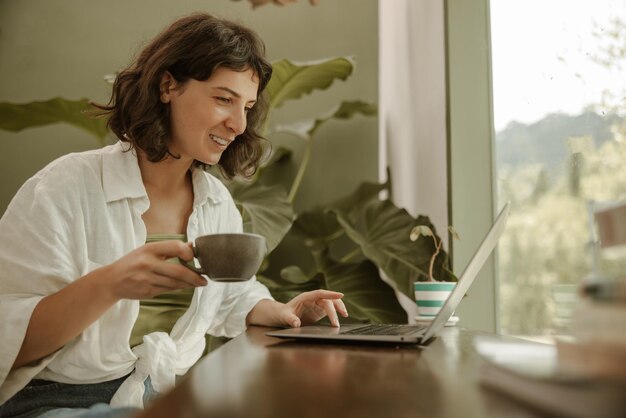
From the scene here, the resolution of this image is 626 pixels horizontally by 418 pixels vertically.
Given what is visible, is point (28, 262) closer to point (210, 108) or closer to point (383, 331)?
point (210, 108)

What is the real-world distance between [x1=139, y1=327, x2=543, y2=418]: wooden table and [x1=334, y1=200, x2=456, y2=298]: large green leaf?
1067 millimetres

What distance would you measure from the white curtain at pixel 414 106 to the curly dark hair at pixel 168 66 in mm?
654

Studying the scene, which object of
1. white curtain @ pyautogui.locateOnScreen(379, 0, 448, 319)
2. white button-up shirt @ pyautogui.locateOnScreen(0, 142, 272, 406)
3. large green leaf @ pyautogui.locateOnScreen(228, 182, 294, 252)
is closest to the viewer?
white button-up shirt @ pyautogui.locateOnScreen(0, 142, 272, 406)

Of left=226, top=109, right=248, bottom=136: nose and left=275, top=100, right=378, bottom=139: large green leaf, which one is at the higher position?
left=275, top=100, right=378, bottom=139: large green leaf

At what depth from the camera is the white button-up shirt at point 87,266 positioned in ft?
3.64

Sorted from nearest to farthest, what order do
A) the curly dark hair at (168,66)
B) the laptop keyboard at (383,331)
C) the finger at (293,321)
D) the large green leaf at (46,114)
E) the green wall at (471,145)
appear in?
the laptop keyboard at (383,331) → the finger at (293,321) → the curly dark hair at (168,66) → the green wall at (471,145) → the large green leaf at (46,114)

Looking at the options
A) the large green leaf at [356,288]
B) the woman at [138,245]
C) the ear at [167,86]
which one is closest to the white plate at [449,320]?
the woman at [138,245]

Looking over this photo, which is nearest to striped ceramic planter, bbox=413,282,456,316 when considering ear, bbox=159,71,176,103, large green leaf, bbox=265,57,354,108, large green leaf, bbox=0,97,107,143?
ear, bbox=159,71,176,103

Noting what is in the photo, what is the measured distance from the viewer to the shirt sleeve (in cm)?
104

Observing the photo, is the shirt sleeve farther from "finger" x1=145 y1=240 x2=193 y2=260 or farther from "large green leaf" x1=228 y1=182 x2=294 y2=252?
"large green leaf" x1=228 y1=182 x2=294 y2=252

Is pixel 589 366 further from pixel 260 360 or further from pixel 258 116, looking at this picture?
pixel 258 116

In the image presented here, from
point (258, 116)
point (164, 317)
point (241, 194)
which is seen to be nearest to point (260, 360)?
point (164, 317)

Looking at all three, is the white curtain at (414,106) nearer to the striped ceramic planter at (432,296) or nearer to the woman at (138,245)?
the striped ceramic planter at (432,296)

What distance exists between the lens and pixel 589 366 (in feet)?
1.18
